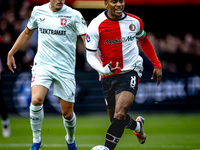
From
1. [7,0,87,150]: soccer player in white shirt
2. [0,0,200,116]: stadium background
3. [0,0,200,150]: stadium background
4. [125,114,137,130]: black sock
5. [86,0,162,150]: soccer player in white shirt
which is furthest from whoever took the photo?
[0,0,200,116]: stadium background

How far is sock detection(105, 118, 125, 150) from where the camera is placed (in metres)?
5.42

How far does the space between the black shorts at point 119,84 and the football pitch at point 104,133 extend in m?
1.57

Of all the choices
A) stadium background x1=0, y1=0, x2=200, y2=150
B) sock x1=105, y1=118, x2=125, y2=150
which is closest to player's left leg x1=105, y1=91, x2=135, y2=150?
sock x1=105, y1=118, x2=125, y2=150

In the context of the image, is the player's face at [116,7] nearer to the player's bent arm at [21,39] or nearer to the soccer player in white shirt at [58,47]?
the soccer player in white shirt at [58,47]

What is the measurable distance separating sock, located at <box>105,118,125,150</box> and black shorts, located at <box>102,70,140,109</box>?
51 cm

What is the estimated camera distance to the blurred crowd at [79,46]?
14516 mm

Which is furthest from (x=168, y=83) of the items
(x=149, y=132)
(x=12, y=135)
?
(x=12, y=135)

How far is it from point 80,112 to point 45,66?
763 centimetres

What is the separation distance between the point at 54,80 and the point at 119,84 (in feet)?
3.68

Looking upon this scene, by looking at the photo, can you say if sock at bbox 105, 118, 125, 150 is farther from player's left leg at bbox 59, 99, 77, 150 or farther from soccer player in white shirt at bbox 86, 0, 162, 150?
player's left leg at bbox 59, 99, 77, 150

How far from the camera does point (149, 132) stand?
1000 centimetres

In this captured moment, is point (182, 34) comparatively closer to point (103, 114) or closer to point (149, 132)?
point (103, 114)

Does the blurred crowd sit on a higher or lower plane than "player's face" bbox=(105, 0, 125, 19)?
lower

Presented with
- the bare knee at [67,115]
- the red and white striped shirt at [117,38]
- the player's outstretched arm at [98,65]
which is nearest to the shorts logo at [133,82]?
the red and white striped shirt at [117,38]
